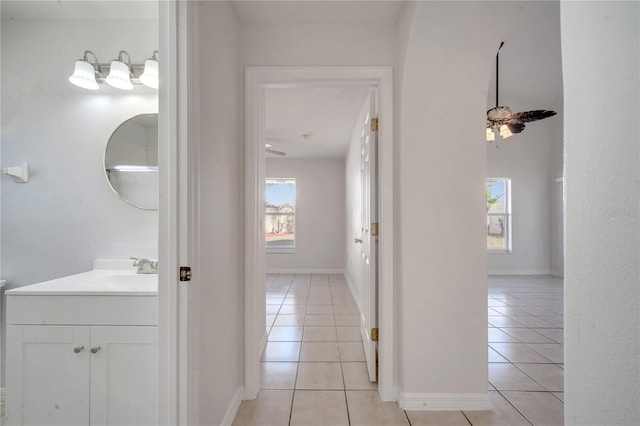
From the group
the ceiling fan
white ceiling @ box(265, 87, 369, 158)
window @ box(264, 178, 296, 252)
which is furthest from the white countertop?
window @ box(264, 178, 296, 252)

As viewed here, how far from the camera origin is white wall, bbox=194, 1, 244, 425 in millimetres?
1366

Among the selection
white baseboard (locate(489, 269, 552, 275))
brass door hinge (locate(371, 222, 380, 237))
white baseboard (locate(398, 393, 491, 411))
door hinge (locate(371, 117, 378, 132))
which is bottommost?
white baseboard (locate(489, 269, 552, 275))

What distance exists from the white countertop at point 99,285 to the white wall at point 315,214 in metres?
5.12

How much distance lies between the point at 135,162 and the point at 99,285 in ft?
2.61

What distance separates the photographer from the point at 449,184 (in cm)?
183

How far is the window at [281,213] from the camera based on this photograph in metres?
6.96

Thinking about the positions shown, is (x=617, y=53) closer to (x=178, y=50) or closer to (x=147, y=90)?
(x=178, y=50)

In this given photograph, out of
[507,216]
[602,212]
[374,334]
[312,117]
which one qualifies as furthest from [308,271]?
[602,212]

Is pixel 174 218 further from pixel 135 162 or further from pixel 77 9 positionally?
pixel 77 9

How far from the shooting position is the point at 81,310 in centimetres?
139

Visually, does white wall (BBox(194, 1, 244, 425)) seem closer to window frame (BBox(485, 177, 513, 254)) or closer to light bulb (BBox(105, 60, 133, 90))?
light bulb (BBox(105, 60, 133, 90))

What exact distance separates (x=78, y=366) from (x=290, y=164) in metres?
5.84

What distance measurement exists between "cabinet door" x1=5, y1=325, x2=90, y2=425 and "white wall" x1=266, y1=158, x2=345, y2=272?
18.0ft

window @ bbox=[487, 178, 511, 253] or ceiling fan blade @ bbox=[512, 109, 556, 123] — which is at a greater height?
ceiling fan blade @ bbox=[512, 109, 556, 123]
